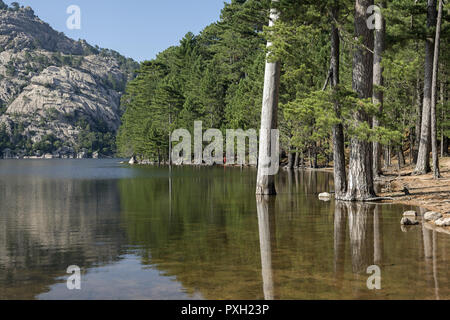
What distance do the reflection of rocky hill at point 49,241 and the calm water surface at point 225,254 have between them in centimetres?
2

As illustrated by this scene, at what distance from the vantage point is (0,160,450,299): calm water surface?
6840 mm

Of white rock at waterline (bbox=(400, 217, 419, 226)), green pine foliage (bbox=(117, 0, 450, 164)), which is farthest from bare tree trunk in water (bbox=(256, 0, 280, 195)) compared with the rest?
white rock at waterline (bbox=(400, 217, 419, 226))

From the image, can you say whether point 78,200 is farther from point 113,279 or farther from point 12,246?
point 113,279

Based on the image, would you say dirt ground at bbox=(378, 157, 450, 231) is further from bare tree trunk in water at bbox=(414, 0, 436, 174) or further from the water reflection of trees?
the water reflection of trees

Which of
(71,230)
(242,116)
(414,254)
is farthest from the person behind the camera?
(242,116)

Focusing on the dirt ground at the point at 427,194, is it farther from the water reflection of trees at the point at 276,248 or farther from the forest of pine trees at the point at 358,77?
the water reflection of trees at the point at 276,248

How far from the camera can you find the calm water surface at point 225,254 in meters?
6.84

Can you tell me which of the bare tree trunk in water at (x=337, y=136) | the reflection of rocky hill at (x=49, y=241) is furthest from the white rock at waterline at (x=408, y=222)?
the reflection of rocky hill at (x=49, y=241)

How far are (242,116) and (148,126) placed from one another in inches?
1465

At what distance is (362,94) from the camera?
17.5 metres

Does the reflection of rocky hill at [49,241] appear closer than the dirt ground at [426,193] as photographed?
Yes

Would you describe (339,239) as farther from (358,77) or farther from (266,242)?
(358,77)
